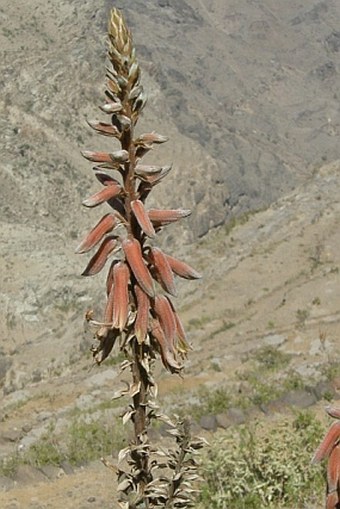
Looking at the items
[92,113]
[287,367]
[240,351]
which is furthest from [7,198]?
[287,367]

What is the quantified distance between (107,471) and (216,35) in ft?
389

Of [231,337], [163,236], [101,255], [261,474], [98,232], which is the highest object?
[98,232]

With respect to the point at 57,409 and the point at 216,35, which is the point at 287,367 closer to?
the point at 57,409

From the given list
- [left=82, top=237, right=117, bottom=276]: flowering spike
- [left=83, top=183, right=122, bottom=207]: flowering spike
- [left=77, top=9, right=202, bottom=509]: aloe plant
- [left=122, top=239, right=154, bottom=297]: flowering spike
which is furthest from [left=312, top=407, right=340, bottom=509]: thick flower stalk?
[left=83, top=183, right=122, bottom=207]: flowering spike

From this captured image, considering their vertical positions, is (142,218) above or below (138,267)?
above

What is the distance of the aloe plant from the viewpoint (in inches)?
143

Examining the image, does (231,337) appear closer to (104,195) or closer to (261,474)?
(261,474)

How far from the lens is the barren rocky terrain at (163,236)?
16.9 metres

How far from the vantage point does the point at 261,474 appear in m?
9.65

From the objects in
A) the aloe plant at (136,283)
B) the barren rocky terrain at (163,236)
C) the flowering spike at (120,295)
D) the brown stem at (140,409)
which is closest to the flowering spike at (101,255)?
the aloe plant at (136,283)

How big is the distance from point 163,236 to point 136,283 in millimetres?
41339

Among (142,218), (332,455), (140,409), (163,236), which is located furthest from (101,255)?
(163,236)

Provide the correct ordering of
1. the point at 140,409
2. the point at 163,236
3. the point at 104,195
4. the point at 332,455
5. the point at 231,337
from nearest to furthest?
the point at 140,409 → the point at 104,195 → the point at 332,455 → the point at 231,337 → the point at 163,236

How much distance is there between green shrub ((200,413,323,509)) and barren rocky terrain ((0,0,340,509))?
5.96 feet
